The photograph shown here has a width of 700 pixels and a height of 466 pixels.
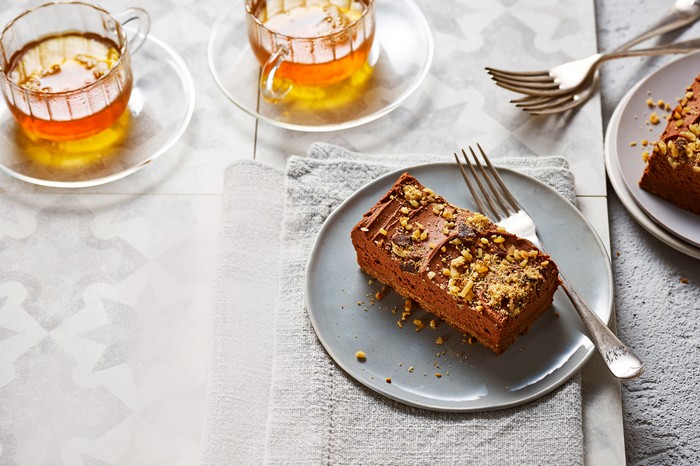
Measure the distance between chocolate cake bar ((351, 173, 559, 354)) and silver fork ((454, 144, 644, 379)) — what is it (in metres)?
0.06

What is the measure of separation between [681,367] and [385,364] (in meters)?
0.47

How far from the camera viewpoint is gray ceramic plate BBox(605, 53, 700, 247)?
5.13 ft

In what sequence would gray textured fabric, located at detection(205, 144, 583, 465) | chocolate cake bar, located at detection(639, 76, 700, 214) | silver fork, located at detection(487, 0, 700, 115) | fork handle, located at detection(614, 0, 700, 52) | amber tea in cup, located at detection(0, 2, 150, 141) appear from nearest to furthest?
1. gray textured fabric, located at detection(205, 144, 583, 465)
2. chocolate cake bar, located at detection(639, 76, 700, 214)
3. amber tea in cup, located at detection(0, 2, 150, 141)
4. silver fork, located at detection(487, 0, 700, 115)
5. fork handle, located at detection(614, 0, 700, 52)

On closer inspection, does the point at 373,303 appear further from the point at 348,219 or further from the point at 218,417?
the point at 218,417

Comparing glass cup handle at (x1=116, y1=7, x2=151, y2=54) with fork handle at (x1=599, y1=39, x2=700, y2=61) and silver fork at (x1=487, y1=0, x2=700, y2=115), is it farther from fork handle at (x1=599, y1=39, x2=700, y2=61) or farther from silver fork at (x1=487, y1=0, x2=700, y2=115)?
fork handle at (x1=599, y1=39, x2=700, y2=61)

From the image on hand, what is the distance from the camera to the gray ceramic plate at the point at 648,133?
1.56 meters

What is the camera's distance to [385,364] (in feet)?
4.57

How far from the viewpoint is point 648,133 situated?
1671mm

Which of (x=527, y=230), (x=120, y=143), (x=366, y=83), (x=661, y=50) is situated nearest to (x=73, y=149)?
(x=120, y=143)

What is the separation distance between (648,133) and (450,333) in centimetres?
57

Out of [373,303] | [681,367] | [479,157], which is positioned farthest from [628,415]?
[479,157]

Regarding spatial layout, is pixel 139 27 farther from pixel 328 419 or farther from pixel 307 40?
pixel 328 419

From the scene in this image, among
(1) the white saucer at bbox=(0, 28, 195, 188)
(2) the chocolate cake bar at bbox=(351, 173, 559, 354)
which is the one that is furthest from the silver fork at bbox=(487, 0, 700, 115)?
(1) the white saucer at bbox=(0, 28, 195, 188)

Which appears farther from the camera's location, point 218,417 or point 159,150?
point 159,150
